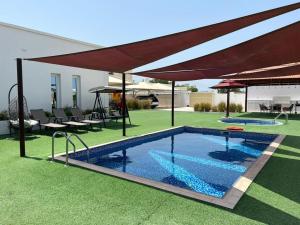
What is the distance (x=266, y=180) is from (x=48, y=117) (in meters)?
10.8

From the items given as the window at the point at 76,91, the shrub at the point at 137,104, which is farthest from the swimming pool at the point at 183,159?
the shrub at the point at 137,104

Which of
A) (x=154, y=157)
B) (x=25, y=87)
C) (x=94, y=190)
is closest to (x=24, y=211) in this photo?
(x=94, y=190)

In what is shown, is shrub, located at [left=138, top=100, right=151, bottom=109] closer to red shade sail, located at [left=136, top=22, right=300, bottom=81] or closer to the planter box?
the planter box

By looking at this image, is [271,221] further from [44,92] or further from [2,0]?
[44,92]

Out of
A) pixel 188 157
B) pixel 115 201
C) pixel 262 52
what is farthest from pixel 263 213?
pixel 188 157

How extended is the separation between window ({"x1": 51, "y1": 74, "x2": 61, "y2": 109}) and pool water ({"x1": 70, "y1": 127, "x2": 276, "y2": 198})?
688 cm

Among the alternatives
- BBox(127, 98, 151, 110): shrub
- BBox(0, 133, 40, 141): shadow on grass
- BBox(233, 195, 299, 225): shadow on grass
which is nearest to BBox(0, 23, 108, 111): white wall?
BBox(0, 133, 40, 141): shadow on grass

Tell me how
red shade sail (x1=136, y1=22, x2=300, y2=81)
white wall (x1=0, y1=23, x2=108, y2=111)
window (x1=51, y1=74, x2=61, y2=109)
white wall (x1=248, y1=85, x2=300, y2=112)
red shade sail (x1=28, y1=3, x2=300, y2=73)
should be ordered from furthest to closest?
white wall (x1=248, y1=85, x2=300, y2=112) → window (x1=51, y1=74, x2=61, y2=109) → white wall (x1=0, y1=23, x2=108, y2=111) → red shade sail (x1=136, y1=22, x2=300, y2=81) → red shade sail (x1=28, y1=3, x2=300, y2=73)

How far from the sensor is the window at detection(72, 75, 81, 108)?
16.4m

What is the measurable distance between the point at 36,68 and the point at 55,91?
186 cm

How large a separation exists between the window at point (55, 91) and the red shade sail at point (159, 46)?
8.55m

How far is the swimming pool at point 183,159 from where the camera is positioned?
5973 millimetres

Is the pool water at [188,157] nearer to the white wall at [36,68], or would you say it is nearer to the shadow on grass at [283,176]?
the shadow on grass at [283,176]

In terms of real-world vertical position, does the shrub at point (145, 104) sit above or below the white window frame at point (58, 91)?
below
